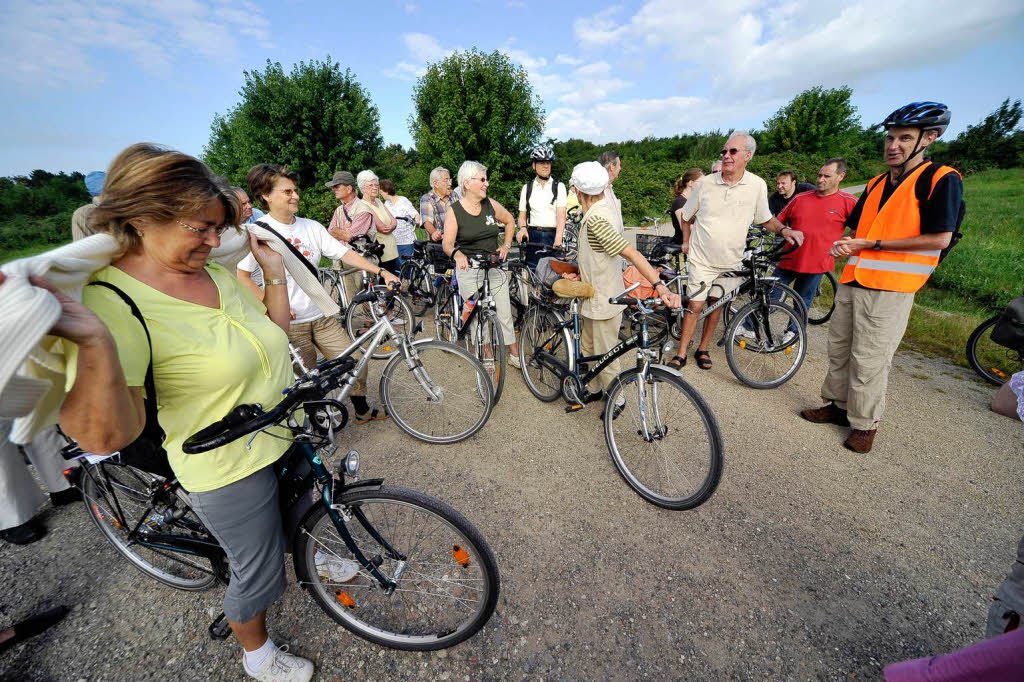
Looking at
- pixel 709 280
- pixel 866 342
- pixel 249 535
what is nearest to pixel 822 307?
pixel 709 280

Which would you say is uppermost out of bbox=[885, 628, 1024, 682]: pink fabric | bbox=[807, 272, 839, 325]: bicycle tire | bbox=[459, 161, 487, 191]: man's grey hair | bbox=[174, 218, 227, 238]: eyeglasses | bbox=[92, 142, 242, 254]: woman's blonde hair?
bbox=[459, 161, 487, 191]: man's grey hair

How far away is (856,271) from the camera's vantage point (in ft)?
10.2

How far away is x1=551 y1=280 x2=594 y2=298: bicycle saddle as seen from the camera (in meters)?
3.22

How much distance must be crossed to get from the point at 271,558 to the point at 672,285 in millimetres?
5217

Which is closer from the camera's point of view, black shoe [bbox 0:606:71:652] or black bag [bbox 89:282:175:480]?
black bag [bbox 89:282:175:480]

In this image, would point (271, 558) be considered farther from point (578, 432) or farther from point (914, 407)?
point (914, 407)

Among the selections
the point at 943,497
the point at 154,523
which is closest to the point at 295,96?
the point at 154,523

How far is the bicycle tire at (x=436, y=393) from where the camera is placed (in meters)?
3.23

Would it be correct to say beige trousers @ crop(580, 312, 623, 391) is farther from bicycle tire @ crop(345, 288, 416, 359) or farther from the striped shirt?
bicycle tire @ crop(345, 288, 416, 359)

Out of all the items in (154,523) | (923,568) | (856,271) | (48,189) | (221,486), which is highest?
(48,189)

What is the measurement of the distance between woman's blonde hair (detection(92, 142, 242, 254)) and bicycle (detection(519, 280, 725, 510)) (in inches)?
94.9

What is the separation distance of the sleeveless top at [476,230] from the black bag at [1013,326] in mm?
3494

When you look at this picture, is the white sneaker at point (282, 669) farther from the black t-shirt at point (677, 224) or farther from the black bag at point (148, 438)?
the black t-shirt at point (677, 224)

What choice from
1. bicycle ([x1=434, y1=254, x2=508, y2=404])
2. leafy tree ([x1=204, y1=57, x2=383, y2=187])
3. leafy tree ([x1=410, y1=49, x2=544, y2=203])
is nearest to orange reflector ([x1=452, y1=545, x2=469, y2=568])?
bicycle ([x1=434, y1=254, x2=508, y2=404])
